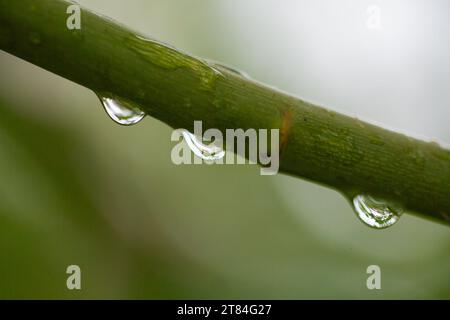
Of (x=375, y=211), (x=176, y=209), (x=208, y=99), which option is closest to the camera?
(x=208, y=99)

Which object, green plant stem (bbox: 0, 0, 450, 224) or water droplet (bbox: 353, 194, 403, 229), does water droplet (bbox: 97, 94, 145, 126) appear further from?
water droplet (bbox: 353, 194, 403, 229)

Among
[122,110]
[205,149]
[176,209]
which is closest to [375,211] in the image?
[205,149]

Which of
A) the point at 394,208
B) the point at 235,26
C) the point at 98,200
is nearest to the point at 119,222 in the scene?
the point at 98,200

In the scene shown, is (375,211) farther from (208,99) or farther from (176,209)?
(176,209)

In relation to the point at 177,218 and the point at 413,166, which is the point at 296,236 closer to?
the point at 177,218

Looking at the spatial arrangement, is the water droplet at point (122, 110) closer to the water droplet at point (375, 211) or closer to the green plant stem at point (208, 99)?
the green plant stem at point (208, 99)

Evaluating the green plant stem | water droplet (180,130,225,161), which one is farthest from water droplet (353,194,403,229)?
water droplet (180,130,225,161)
